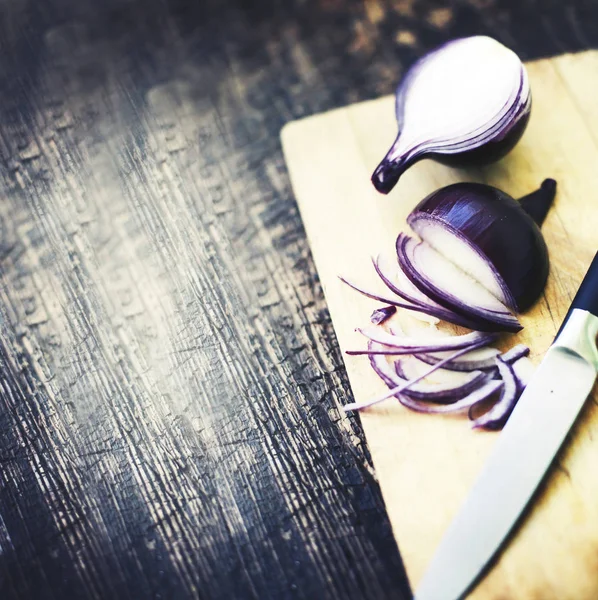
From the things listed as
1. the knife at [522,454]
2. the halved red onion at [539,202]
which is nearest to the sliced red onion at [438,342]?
the knife at [522,454]

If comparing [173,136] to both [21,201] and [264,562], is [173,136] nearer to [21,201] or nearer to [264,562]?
[21,201]

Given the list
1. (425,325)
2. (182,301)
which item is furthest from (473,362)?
(182,301)

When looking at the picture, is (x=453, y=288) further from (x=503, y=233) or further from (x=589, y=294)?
(x=589, y=294)

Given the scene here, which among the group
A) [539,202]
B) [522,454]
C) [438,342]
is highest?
[539,202]

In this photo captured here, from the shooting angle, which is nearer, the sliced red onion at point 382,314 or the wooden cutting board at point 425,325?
the wooden cutting board at point 425,325

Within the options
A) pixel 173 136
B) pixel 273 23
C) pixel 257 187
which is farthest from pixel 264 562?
pixel 273 23

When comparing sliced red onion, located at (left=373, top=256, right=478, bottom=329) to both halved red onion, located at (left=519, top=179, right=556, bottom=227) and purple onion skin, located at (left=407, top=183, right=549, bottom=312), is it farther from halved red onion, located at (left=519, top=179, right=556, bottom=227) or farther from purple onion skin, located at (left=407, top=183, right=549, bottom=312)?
halved red onion, located at (left=519, top=179, right=556, bottom=227)

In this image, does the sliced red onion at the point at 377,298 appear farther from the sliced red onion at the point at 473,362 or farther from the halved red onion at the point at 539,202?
the halved red onion at the point at 539,202
